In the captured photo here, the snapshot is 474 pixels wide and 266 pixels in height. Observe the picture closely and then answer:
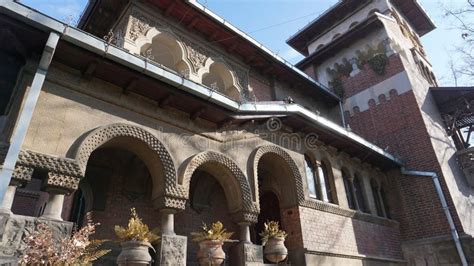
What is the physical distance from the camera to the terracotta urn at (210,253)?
19.3 ft

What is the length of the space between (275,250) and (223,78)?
6.43 m

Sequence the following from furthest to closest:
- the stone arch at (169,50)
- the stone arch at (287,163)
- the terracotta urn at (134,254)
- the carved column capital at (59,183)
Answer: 1. the stone arch at (169,50)
2. the stone arch at (287,163)
3. the terracotta urn at (134,254)
4. the carved column capital at (59,183)

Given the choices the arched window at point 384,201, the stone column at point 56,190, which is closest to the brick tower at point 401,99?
the arched window at point 384,201

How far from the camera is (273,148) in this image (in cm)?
822

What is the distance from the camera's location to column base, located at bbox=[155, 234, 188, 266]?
5406mm

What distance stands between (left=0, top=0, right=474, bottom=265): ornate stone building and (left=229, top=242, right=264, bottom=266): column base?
3cm

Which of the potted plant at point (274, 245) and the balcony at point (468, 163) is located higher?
the balcony at point (468, 163)

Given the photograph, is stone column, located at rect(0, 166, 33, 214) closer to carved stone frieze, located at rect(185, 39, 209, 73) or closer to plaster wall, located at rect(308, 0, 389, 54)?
carved stone frieze, located at rect(185, 39, 209, 73)

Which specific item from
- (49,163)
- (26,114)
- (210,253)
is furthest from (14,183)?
(210,253)

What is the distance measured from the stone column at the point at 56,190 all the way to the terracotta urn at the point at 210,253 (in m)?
2.41

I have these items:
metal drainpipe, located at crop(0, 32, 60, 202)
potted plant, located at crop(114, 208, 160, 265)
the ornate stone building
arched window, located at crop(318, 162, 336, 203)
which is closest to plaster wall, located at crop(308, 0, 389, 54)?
the ornate stone building

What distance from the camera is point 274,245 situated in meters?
6.96

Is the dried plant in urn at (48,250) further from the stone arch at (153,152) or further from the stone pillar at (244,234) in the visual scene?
the stone pillar at (244,234)

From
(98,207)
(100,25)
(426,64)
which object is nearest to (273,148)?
(98,207)
